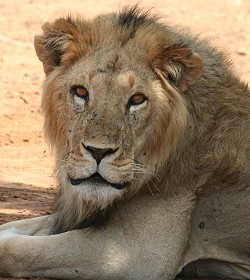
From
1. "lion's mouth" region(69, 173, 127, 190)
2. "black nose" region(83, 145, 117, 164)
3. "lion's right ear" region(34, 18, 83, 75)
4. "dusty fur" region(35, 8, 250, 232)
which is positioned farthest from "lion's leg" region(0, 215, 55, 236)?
"black nose" region(83, 145, 117, 164)

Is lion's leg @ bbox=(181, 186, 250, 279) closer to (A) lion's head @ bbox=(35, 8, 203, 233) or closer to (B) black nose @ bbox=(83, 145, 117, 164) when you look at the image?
(A) lion's head @ bbox=(35, 8, 203, 233)

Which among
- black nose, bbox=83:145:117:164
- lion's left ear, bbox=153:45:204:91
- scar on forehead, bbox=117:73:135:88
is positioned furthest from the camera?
lion's left ear, bbox=153:45:204:91

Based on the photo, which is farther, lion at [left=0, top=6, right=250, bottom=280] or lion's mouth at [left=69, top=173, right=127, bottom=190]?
lion at [left=0, top=6, right=250, bottom=280]

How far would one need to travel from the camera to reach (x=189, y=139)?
6.95 meters

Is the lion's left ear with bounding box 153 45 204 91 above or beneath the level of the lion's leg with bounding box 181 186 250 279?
above

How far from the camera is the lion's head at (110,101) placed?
6.46 meters

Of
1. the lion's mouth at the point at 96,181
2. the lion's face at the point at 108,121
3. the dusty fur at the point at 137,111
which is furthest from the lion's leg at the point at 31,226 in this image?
the lion's mouth at the point at 96,181

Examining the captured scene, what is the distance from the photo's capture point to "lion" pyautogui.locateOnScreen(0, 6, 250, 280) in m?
6.61

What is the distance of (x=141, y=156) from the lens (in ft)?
22.2

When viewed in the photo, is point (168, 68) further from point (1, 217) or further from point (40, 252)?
point (1, 217)

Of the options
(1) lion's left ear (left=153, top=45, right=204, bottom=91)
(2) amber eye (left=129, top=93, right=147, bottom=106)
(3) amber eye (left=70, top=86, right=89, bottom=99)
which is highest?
(1) lion's left ear (left=153, top=45, right=204, bottom=91)

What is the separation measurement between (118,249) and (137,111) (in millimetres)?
907

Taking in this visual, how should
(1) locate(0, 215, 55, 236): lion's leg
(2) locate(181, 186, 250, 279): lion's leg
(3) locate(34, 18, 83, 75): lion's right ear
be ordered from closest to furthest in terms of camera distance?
(3) locate(34, 18, 83, 75): lion's right ear → (2) locate(181, 186, 250, 279): lion's leg → (1) locate(0, 215, 55, 236): lion's leg

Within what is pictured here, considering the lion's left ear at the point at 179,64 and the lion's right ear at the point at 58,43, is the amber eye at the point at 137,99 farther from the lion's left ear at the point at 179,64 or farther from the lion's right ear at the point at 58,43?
the lion's right ear at the point at 58,43
